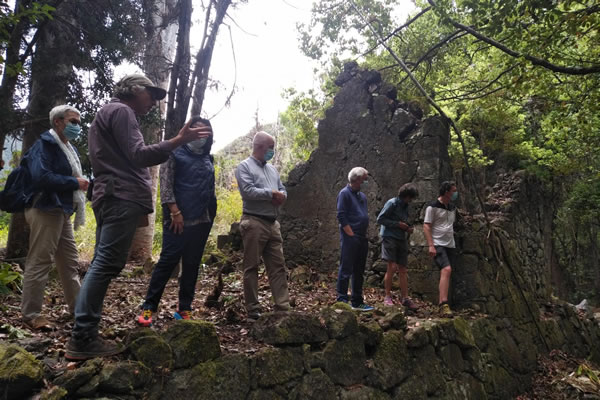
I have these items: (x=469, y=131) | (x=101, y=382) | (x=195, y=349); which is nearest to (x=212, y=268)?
(x=195, y=349)

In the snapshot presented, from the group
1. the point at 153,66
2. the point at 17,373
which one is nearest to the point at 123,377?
the point at 17,373

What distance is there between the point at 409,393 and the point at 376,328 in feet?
2.44

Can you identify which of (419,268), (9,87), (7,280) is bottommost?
(7,280)

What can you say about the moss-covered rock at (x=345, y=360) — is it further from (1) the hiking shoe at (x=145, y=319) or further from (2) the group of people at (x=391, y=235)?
(1) the hiking shoe at (x=145, y=319)

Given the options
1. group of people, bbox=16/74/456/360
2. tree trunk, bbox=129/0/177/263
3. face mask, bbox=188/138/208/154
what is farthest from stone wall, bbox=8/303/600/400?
tree trunk, bbox=129/0/177/263

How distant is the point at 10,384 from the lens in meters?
2.16

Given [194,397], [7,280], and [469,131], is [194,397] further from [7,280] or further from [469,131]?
[469,131]

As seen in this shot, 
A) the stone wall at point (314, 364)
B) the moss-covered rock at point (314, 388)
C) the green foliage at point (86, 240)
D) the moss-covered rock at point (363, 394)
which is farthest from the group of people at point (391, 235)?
the green foliage at point (86, 240)

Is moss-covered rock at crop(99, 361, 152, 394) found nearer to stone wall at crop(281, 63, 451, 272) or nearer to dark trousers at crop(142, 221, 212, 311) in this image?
dark trousers at crop(142, 221, 212, 311)

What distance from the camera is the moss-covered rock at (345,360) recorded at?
3886 mm

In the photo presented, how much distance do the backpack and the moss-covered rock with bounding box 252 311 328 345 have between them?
2075mm

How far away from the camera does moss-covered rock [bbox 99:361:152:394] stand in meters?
2.46

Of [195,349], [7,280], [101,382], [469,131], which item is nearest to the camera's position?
[101,382]

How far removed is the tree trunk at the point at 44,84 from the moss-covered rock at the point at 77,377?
4.31 meters
